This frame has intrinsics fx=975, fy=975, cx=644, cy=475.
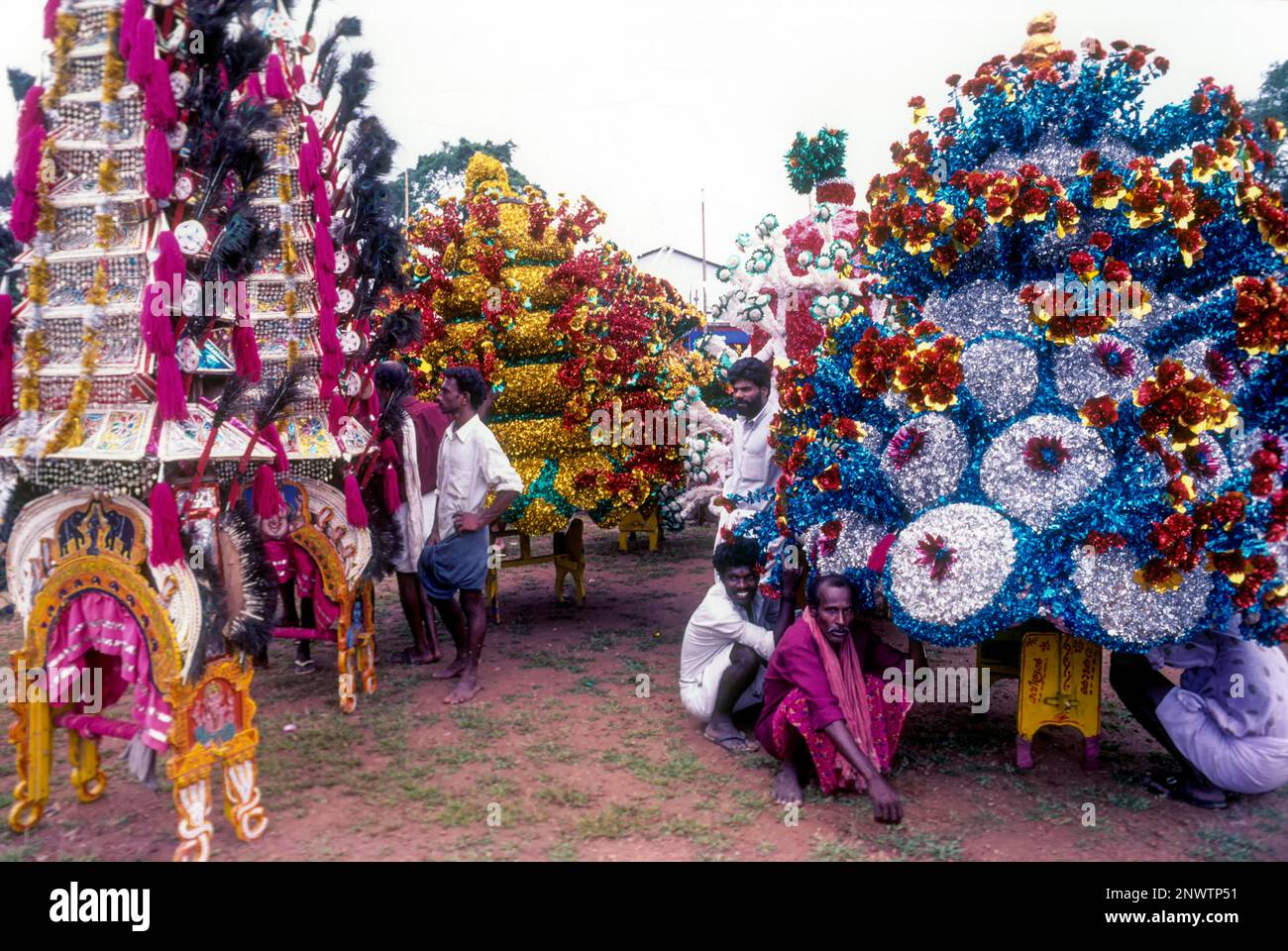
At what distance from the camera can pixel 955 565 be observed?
4090 millimetres

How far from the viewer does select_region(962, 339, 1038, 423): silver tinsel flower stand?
4301 mm

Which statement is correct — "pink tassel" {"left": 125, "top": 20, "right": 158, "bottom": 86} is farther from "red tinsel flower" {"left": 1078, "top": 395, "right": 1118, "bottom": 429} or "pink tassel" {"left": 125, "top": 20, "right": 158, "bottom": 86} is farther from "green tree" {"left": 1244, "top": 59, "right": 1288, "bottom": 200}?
"green tree" {"left": 1244, "top": 59, "right": 1288, "bottom": 200}

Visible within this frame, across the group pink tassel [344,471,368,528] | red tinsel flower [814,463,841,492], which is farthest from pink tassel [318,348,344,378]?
red tinsel flower [814,463,841,492]

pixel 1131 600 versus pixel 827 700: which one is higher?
pixel 1131 600

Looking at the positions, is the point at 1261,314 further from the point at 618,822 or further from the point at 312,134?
the point at 312,134

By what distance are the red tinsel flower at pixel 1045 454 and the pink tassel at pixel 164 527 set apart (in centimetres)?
342

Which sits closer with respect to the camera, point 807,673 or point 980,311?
point 807,673

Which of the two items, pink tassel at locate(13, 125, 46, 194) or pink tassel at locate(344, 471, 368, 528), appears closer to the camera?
pink tassel at locate(13, 125, 46, 194)

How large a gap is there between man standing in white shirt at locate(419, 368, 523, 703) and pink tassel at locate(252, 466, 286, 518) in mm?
1417

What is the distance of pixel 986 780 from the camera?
455cm

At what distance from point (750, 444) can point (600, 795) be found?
2.31 metres

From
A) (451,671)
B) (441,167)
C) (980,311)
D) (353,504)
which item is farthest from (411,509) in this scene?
(441,167)

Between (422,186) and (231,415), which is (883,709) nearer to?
(231,415)

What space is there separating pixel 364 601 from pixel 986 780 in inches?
142
